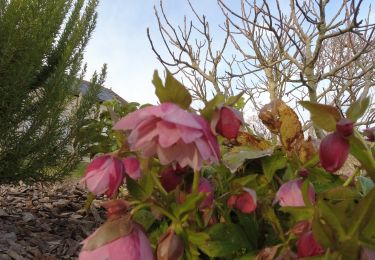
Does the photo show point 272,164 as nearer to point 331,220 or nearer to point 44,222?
point 331,220

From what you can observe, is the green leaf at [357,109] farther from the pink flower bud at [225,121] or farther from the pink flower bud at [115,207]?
the pink flower bud at [115,207]

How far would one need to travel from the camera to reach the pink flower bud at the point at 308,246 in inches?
12.7

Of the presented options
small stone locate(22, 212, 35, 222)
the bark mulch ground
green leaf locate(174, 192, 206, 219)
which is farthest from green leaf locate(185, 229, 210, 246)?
small stone locate(22, 212, 35, 222)

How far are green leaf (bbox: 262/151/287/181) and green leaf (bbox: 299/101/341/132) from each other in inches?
6.1

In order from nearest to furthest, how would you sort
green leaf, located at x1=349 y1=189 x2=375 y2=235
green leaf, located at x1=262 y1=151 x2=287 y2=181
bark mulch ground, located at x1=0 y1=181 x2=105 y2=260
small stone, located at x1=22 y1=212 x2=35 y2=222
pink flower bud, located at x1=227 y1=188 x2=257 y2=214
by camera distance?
1. green leaf, located at x1=349 y1=189 x2=375 y2=235
2. pink flower bud, located at x1=227 y1=188 x2=257 y2=214
3. green leaf, located at x1=262 y1=151 x2=287 y2=181
4. bark mulch ground, located at x1=0 y1=181 x2=105 y2=260
5. small stone, located at x1=22 y1=212 x2=35 y2=222

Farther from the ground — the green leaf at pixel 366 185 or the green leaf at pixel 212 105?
the green leaf at pixel 212 105

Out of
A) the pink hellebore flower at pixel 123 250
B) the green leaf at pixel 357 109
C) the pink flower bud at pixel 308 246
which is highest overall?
the green leaf at pixel 357 109

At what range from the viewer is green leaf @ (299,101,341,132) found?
1.15 feet

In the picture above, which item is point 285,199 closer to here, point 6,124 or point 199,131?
point 199,131

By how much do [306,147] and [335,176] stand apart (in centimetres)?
5

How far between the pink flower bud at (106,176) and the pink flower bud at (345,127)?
0.65 ft

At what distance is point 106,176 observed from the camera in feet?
1.32

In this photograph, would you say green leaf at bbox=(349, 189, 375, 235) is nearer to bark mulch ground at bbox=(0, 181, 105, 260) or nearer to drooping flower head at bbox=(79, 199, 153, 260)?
drooping flower head at bbox=(79, 199, 153, 260)

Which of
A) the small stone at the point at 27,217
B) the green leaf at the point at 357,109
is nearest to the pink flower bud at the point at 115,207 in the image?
the green leaf at the point at 357,109
